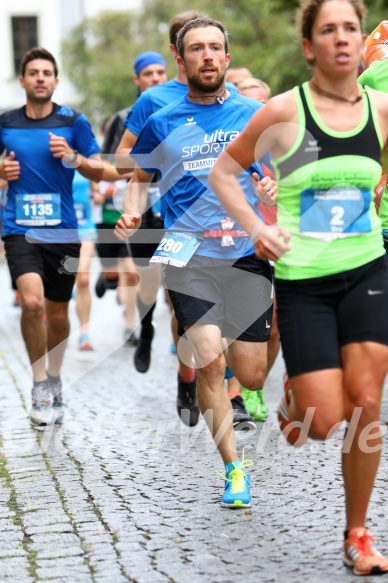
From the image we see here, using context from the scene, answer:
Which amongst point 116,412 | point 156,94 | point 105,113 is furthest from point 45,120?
point 105,113

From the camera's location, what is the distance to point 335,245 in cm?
459

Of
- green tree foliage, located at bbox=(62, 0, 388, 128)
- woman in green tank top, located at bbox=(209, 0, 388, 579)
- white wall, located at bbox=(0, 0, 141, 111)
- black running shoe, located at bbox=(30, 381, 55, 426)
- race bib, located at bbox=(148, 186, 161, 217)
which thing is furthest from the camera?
white wall, located at bbox=(0, 0, 141, 111)

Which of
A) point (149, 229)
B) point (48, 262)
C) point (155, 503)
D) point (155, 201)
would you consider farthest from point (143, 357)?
point (155, 503)

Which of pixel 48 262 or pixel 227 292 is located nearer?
pixel 227 292

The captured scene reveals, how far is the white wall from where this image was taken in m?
56.8

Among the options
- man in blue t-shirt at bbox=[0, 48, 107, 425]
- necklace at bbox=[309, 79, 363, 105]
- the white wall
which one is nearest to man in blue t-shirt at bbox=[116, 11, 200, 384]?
man in blue t-shirt at bbox=[0, 48, 107, 425]

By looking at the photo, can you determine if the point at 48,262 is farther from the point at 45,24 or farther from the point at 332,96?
the point at 45,24

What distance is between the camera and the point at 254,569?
4652mm

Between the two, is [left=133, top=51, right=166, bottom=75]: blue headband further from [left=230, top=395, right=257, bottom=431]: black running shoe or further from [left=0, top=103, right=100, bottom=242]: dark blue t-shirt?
[left=230, top=395, right=257, bottom=431]: black running shoe

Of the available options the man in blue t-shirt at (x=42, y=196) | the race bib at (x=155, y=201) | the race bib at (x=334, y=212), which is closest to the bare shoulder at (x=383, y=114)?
the race bib at (x=334, y=212)

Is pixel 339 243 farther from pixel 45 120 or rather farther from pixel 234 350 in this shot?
pixel 45 120

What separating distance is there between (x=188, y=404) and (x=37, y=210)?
1.70 metres

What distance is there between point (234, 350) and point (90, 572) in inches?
69.2

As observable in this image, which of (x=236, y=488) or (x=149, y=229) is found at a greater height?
(x=149, y=229)
